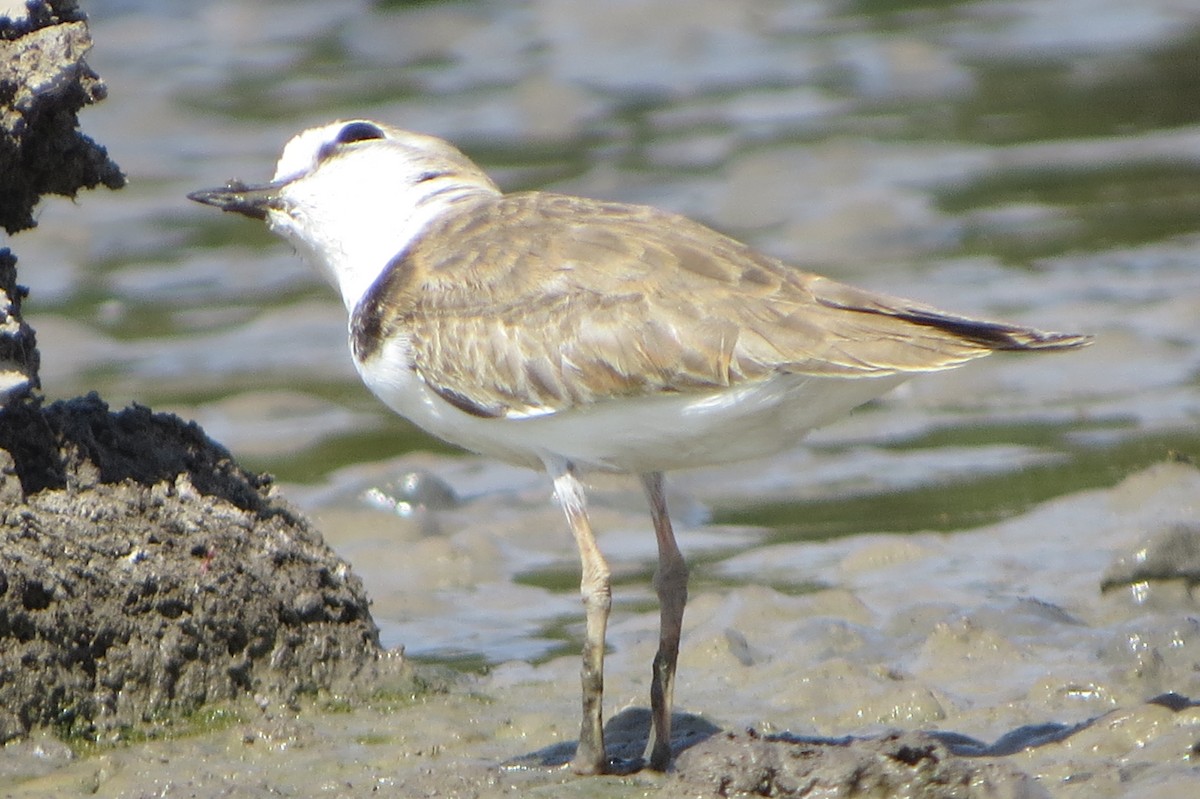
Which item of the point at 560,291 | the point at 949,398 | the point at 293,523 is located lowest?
the point at 949,398

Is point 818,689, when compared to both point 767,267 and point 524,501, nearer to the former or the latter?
point 767,267

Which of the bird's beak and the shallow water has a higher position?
the bird's beak

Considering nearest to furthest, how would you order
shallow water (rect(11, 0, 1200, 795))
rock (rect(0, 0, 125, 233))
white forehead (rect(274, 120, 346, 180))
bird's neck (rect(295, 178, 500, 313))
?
rock (rect(0, 0, 125, 233))
bird's neck (rect(295, 178, 500, 313))
white forehead (rect(274, 120, 346, 180))
shallow water (rect(11, 0, 1200, 795))

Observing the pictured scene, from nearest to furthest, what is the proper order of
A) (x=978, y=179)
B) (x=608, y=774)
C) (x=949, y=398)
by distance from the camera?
(x=608, y=774) < (x=949, y=398) < (x=978, y=179)

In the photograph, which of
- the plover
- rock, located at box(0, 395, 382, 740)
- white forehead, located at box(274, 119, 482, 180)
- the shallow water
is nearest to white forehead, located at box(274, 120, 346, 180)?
white forehead, located at box(274, 119, 482, 180)

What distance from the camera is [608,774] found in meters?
5.80

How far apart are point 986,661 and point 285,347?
6.97 m

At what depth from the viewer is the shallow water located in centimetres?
703

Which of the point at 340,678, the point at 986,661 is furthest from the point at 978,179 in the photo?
the point at 340,678

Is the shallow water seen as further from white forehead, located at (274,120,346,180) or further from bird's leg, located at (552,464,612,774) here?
white forehead, located at (274,120,346,180)

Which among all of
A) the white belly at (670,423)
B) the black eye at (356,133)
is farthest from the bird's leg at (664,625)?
the black eye at (356,133)

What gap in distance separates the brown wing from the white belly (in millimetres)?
60

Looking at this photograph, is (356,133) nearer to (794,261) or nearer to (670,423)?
(670,423)

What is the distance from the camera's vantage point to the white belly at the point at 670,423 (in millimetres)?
5656
